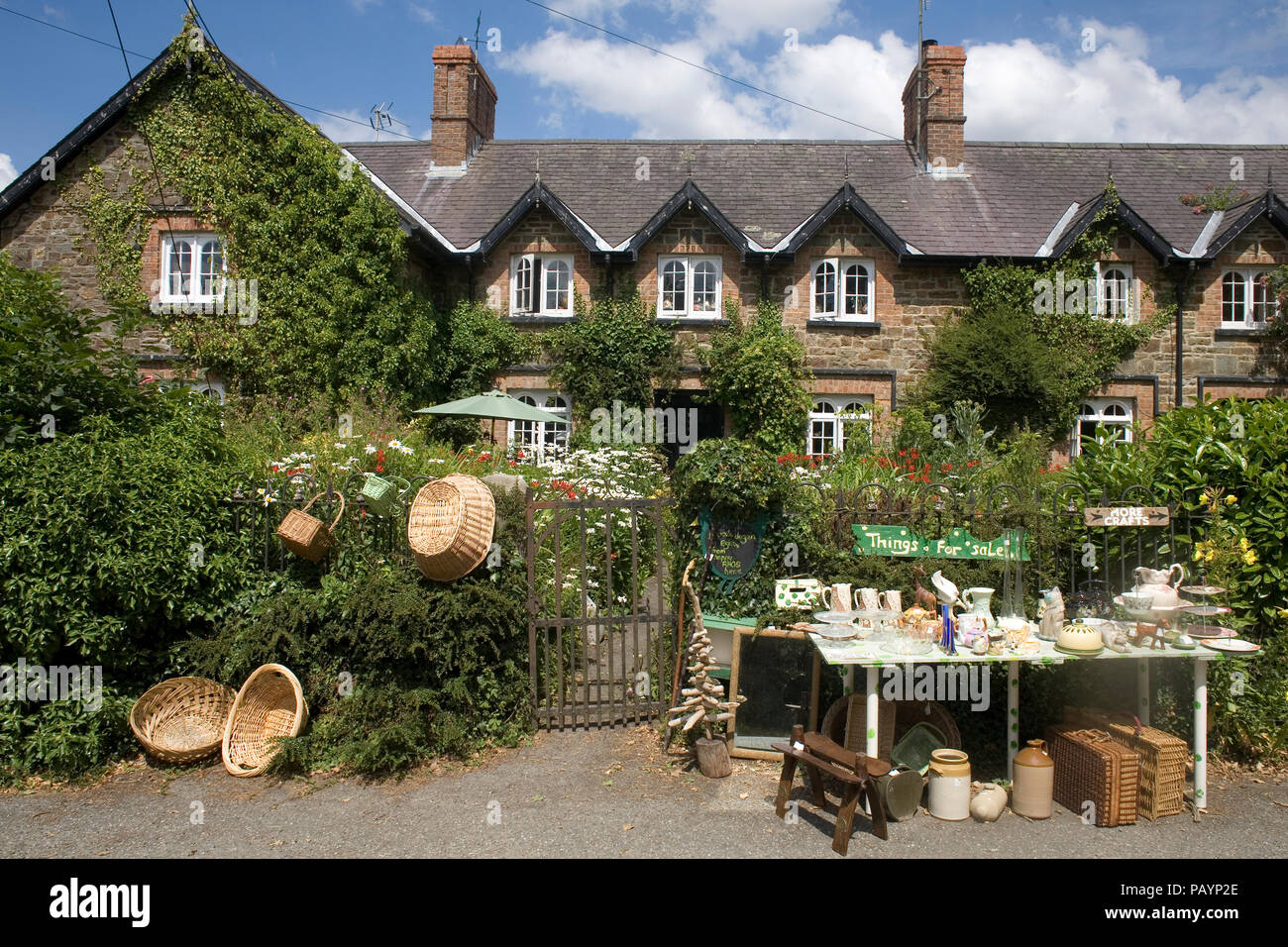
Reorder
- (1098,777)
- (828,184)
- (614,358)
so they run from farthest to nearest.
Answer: (828,184) < (614,358) < (1098,777)

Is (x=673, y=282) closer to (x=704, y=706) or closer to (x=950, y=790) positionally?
(x=704, y=706)

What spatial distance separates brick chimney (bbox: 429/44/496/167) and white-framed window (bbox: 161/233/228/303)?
5.60m

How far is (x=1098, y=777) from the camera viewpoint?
4.84 metres

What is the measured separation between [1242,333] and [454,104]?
16097mm

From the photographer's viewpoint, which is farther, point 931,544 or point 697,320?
→ point 697,320

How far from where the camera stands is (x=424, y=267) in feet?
49.5

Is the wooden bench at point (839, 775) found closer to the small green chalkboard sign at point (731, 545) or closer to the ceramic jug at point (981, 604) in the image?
the ceramic jug at point (981, 604)

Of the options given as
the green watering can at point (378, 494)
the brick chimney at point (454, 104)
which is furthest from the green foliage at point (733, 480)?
the brick chimney at point (454, 104)

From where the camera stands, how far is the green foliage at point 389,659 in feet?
18.3

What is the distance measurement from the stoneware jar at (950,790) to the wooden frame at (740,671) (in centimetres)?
94

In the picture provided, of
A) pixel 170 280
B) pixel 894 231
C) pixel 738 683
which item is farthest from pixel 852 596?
pixel 170 280

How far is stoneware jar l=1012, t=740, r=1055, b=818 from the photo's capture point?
16.1ft

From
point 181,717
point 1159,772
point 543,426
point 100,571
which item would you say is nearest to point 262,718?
point 181,717

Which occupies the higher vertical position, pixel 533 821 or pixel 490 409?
pixel 490 409
